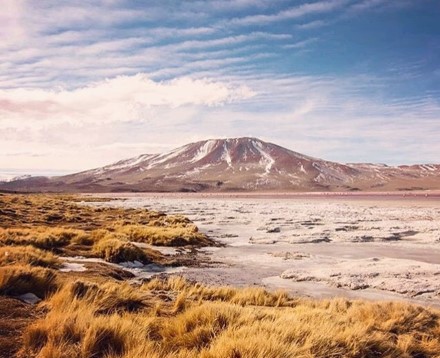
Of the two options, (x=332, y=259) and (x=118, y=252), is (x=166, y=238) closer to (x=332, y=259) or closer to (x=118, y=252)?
(x=118, y=252)

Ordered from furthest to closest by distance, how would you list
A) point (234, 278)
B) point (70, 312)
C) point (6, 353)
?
1. point (234, 278)
2. point (70, 312)
3. point (6, 353)

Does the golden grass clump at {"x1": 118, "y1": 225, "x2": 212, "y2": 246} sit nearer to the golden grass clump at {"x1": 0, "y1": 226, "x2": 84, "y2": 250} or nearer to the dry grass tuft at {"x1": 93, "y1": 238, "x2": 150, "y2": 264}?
the golden grass clump at {"x1": 0, "y1": 226, "x2": 84, "y2": 250}

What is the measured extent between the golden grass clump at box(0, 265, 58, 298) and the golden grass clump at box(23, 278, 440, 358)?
2.62 feet

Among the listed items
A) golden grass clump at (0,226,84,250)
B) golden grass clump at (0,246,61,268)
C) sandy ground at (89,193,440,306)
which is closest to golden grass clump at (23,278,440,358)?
sandy ground at (89,193,440,306)

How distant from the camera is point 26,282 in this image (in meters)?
9.27

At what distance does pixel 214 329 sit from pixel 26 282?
4.31m

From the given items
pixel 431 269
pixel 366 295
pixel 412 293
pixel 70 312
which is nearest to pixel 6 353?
pixel 70 312

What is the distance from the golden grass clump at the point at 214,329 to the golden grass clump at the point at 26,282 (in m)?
0.80

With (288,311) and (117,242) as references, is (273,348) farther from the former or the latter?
(117,242)

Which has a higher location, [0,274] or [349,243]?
[0,274]

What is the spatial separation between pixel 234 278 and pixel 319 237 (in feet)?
41.2

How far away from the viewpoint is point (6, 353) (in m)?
5.80

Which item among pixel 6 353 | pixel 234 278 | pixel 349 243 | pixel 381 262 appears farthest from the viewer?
pixel 349 243

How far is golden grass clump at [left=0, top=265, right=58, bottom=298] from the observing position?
29.4ft
